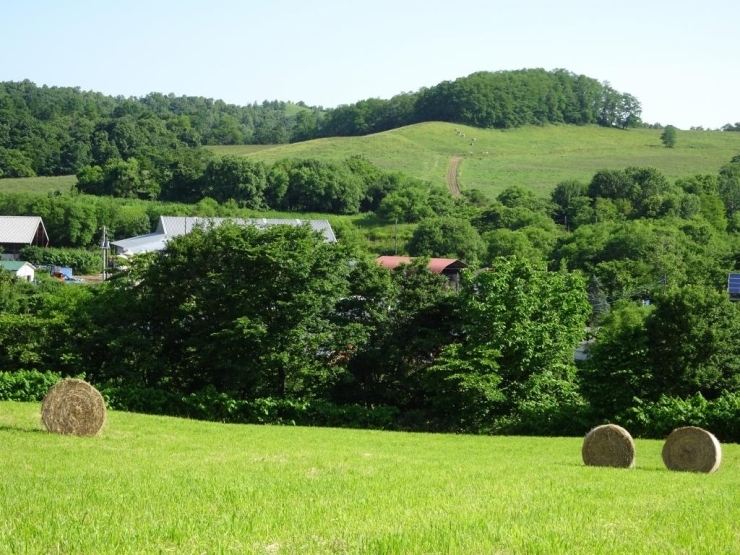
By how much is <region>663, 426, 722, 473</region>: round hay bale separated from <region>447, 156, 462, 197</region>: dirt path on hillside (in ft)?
394

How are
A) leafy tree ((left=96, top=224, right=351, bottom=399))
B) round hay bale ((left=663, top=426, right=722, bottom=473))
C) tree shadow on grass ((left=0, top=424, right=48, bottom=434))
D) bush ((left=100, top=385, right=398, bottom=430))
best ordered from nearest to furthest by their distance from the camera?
round hay bale ((left=663, top=426, right=722, bottom=473)), tree shadow on grass ((left=0, top=424, right=48, bottom=434)), bush ((left=100, top=385, right=398, bottom=430)), leafy tree ((left=96, top=224, right=351, bottom=399))

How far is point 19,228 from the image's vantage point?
11094cm

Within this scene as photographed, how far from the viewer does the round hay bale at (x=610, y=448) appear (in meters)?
22.8

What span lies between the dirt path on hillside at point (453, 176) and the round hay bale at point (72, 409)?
4715 inches

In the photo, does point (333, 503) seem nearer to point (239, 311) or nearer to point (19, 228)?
point (239, 311)

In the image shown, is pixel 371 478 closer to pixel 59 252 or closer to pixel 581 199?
pixel 59 252

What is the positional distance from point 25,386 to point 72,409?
1595 cm

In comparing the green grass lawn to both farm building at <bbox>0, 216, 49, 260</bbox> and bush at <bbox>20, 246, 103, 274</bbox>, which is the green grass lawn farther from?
bush at <bbox>20, 246, 103, 274</bbox>

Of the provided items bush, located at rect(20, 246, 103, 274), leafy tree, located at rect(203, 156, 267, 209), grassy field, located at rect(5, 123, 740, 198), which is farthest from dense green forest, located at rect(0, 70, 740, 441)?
grassy field, located at rect(5, 123, 740, 198)

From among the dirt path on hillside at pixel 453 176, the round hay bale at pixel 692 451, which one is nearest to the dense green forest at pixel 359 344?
the round hay bale at pixel 692 451

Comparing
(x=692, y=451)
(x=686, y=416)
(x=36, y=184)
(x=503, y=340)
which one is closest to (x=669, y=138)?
(x=36, y=184)

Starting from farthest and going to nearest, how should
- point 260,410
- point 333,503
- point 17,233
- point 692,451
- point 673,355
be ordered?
point 17,233 → point 260,410 → point 673,355 → point 692,451 → point 333,503

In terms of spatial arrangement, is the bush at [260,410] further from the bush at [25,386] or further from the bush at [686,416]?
the bush at [686,416]

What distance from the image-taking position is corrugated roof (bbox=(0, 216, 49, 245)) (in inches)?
4323
